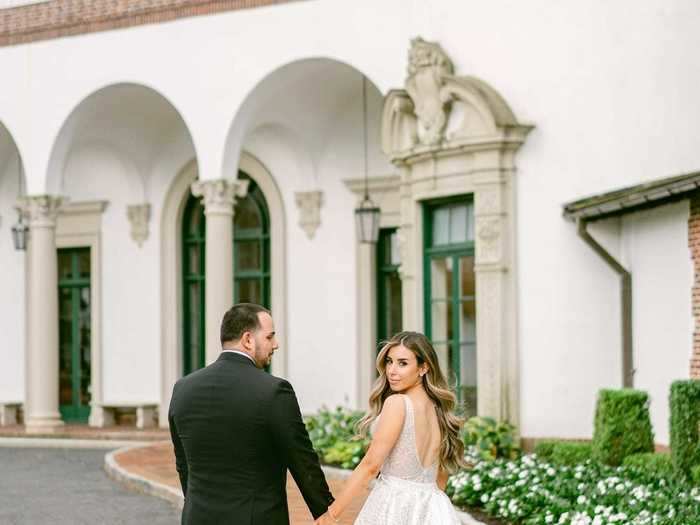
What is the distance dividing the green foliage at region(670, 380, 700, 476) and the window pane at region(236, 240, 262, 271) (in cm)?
1127

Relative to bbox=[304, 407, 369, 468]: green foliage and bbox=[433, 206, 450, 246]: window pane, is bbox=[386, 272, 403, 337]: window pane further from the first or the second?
bbox=[433, 206, 450, 246]: window pane

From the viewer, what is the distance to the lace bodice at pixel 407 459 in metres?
6.14

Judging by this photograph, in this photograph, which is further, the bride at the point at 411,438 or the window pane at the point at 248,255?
the window pane at the point at 248,255

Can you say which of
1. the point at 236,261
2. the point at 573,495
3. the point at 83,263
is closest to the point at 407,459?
the point at 573,495

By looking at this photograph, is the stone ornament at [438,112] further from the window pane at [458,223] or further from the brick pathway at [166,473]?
the brick pathway at [166,473]

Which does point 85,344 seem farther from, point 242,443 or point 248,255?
point 242,443

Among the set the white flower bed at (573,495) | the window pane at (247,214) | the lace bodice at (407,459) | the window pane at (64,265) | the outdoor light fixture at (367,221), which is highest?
the window pane at (247,214)

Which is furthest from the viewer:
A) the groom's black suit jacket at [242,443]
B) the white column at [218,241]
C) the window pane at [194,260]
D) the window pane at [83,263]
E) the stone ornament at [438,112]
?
the window pane at [83,263]

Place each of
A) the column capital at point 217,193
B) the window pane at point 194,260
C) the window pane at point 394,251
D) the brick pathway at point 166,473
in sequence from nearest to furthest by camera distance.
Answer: the brick pathway at point 166,473
the column capital at point 217,193
the window pane at point 394,251
the window pane at point 194,260

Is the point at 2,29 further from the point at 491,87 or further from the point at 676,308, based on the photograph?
the point at 676,308

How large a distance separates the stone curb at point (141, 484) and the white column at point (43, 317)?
4628 millimetres

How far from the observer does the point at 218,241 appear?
19062mm

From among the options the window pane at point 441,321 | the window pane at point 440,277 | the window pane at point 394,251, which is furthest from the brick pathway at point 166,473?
the window pane at point 394,251

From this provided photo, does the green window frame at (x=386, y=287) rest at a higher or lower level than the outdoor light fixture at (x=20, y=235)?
lower
